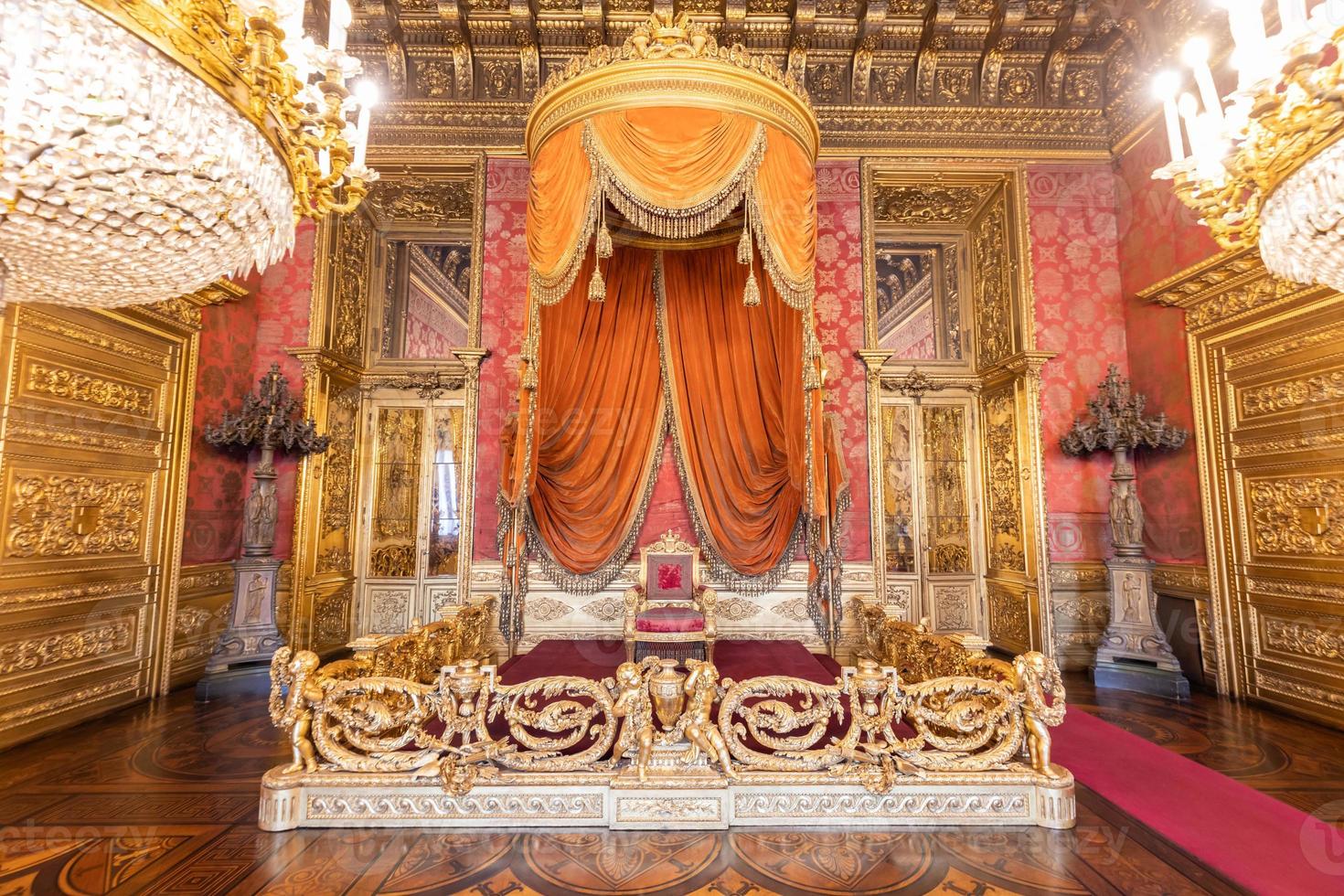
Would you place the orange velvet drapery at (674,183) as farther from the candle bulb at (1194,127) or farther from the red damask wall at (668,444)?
the candle bulb at (1194,127)

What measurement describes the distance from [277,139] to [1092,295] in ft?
18.3

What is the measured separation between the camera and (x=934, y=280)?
5672mm

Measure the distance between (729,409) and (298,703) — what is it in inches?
123

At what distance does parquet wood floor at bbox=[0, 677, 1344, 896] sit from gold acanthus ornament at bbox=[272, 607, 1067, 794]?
21 centimetres

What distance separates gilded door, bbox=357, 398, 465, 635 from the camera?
507cm

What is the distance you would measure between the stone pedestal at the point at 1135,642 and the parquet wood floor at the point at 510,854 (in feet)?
4.16

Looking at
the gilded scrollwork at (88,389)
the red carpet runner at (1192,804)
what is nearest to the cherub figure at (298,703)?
the red carpet runner at (1192,804)

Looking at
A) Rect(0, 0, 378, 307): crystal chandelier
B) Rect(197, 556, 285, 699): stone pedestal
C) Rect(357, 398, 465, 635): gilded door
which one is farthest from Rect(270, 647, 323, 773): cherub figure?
Rect(357, 398, 465, 635): gilded door

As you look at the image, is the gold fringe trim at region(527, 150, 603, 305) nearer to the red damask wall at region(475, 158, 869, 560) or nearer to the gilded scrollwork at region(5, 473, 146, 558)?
the red damask wall at region(475, 158, 869, 560)

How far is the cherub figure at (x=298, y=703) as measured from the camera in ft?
7.32

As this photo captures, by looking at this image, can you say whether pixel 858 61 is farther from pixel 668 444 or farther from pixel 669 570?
pixel 669 570

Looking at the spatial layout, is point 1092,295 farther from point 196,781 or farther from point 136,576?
point 136,576

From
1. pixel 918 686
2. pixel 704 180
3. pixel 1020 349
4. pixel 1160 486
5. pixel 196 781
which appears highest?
pixel 704 180

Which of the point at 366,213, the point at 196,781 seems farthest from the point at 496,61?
the point at 196,781
